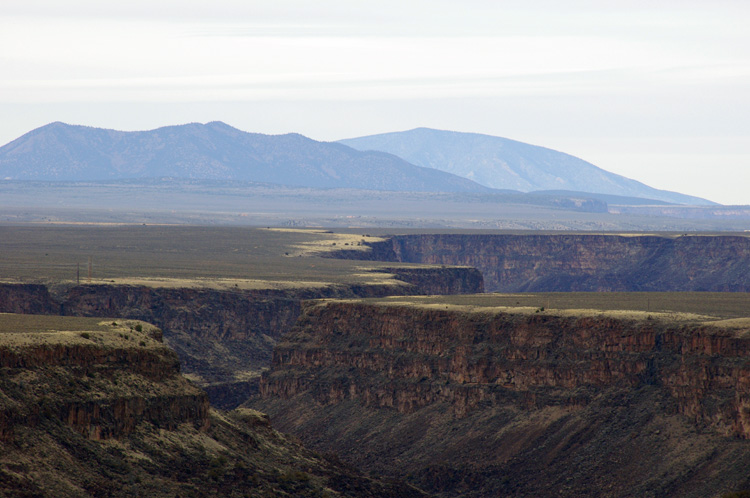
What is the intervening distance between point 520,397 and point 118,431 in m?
40.1

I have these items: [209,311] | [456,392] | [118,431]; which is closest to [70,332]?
[118,431]

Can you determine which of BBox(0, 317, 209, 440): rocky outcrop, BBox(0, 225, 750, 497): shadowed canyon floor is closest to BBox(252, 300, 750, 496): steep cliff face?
BBox(0, 225, 750, 497): shadowed canyon floor

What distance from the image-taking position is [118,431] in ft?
284

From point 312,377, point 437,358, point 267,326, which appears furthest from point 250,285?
point 437,358

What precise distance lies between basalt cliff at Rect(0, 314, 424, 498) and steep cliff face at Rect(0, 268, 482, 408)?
2112 inches

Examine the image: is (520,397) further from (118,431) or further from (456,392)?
(118,431)

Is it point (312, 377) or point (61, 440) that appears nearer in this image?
point (61, 440)

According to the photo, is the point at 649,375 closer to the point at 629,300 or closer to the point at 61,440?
the point at 629,300

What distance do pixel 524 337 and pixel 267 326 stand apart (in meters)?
54.1

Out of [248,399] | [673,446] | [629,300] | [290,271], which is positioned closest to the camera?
[673,446]

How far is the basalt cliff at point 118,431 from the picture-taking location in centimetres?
7988

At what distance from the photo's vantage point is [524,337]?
120 m

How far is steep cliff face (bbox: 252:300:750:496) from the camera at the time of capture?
338ft

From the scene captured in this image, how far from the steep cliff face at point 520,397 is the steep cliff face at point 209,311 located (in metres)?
17.1
